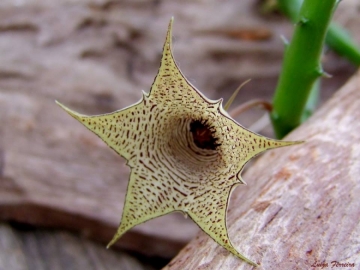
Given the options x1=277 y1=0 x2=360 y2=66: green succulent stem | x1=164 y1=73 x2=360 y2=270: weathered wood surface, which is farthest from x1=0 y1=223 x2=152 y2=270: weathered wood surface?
x1=277 y1=0 x2=360 y2=66: green succulent stem

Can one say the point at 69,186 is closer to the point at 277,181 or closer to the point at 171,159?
the point at 171,159

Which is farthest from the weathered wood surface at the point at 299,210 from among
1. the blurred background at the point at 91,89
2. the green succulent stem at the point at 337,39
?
the green succulent stem at the point at 337,39

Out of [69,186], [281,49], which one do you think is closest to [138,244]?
[69,186]

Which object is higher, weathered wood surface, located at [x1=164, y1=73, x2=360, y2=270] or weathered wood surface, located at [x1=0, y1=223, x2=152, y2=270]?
weathered wood surface, located at [x1=164, y1=73, x2=360, y2=270]

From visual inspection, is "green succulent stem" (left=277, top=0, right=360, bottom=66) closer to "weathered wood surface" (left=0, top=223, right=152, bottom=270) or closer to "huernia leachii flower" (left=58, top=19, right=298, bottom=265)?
"huernia leachii flower" (left=58, top=19, right=298, bottom=265)

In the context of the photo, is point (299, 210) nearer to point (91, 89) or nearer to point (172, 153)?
point (172, 153)

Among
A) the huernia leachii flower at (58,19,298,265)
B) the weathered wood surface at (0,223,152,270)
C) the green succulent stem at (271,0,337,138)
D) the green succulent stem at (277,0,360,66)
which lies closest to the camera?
the huernia leachii flower at (58,19,298,265)

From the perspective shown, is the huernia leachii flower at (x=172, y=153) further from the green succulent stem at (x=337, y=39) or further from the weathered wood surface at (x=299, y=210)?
the green succulent stem at (x=337, y=39)

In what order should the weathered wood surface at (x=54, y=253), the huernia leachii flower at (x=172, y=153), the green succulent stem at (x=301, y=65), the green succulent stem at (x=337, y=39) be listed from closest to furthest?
1. the huernia leachii flower at (x=172, y=153)
2. the green succulent stem at (x=301, y=65)
3. the weathered wood surface at (x=54, y=253)
4. the green succulent stem at (x=337, y=39)

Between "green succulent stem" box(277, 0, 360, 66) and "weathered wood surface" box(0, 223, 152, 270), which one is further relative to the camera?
"green succulent stem" box(277, 0, 360, 66)
